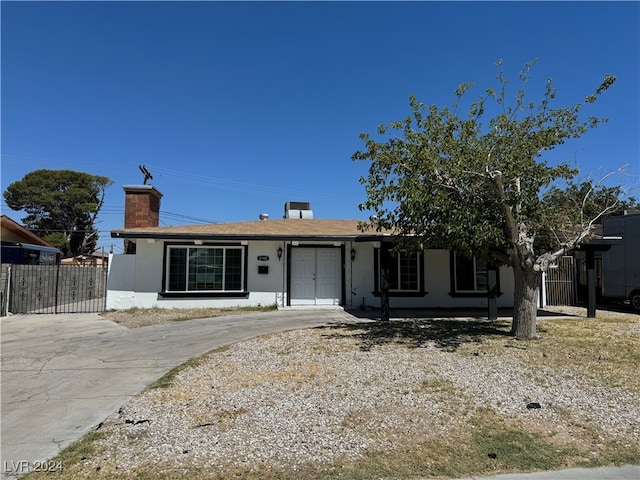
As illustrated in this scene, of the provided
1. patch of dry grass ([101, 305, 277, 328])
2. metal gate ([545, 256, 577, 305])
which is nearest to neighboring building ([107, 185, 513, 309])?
patch of dry grass ([101, 305, 277, 328])

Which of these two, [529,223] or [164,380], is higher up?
[529,223]

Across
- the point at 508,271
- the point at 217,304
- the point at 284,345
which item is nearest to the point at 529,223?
the point at 284,345

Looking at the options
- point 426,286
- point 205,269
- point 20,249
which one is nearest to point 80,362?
point 205,269

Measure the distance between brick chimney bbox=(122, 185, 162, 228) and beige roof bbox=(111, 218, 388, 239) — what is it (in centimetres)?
103

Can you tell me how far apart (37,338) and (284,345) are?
5.83 meters

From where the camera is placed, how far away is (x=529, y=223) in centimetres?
884

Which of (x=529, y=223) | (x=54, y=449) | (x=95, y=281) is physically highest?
(x=529, y=223)

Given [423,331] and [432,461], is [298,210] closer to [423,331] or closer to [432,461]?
[423,331]

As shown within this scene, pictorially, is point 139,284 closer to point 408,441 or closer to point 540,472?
point 408,441

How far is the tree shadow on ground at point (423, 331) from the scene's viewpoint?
859cm

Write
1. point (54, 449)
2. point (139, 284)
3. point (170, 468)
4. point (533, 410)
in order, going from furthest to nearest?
point (139, 284)
point (533, 410)
point (54, 449)
point (170, 468)

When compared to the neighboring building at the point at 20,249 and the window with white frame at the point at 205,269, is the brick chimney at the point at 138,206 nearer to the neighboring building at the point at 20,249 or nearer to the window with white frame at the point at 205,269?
the window with white frame at the point at 205,269

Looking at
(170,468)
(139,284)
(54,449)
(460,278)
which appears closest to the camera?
(170,468)

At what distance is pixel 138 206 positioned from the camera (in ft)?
50.4
